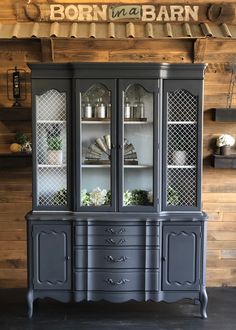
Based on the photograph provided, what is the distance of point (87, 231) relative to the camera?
3.54 m

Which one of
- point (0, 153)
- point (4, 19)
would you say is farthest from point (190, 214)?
point (4, 19)

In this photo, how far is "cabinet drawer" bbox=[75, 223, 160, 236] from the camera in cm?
354

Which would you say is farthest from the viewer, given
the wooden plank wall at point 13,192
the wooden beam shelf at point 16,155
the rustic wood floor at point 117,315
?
the wooden plank wall at point 13,192

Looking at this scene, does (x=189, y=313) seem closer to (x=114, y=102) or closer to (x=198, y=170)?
(x=198, y=170)

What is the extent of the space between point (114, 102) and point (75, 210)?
888 millimetres

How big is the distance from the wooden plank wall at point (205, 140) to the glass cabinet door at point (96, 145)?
681 millimetres

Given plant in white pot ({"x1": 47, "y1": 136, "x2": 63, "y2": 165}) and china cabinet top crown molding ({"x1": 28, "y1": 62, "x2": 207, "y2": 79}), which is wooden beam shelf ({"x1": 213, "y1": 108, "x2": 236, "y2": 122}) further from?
plant in white pot ({"x1": 47, "y1": 136, "x2": 63, "y2": 165})

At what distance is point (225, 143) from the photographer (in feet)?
13.3

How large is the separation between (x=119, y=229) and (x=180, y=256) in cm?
52

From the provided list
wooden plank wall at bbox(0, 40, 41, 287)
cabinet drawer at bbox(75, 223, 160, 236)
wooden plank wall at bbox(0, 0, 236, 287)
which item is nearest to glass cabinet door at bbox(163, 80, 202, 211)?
cabinet drawer at bbox(75, 223, 160, 236)

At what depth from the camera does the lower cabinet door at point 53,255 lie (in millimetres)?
3562

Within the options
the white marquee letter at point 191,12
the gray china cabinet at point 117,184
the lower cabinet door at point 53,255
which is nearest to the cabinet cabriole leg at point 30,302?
the gray china cabinet at point 117,184

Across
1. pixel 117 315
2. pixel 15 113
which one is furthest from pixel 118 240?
pixel 15 113

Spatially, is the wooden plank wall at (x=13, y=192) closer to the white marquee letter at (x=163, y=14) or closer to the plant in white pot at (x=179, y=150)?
the white marquee letter at (x=163, y=14)
